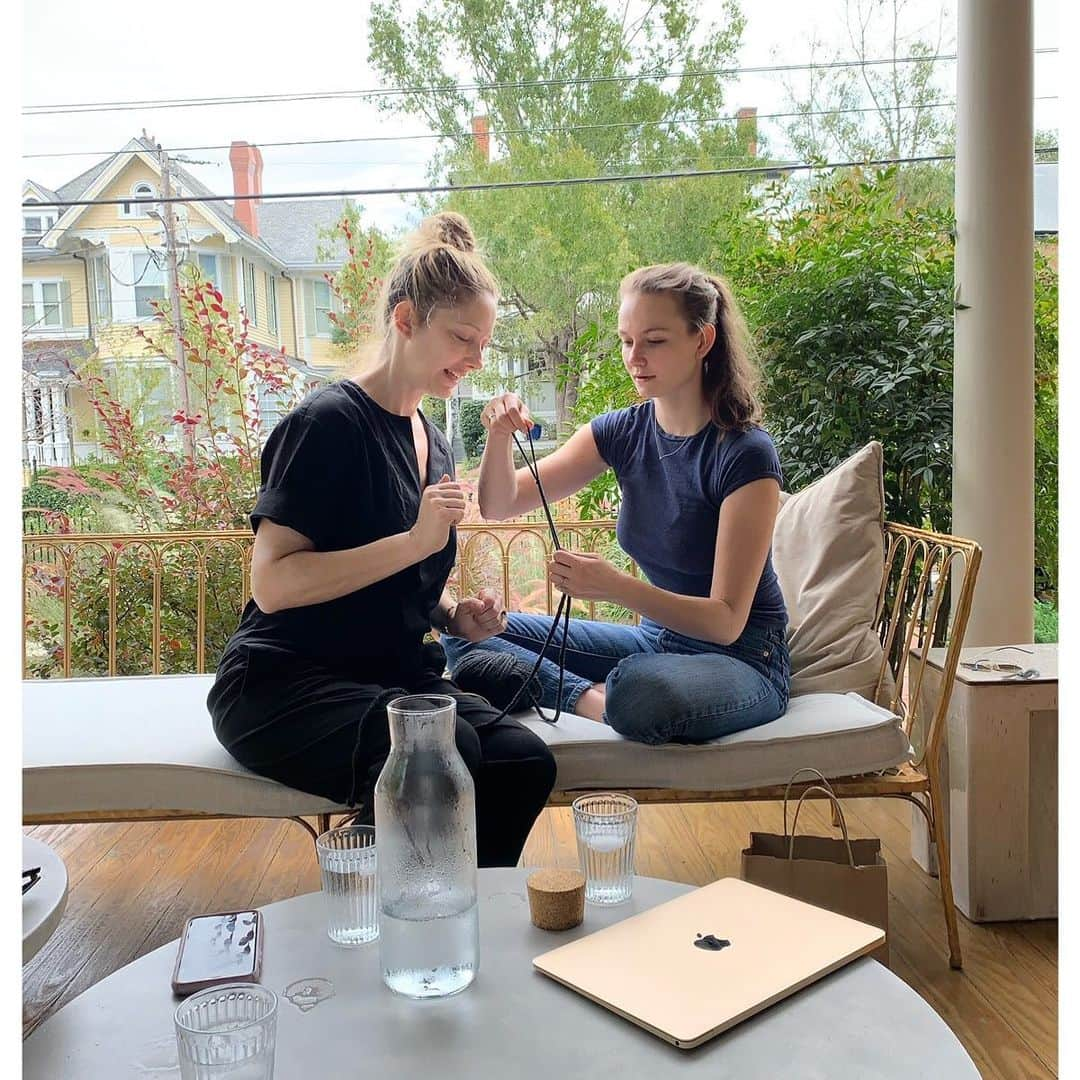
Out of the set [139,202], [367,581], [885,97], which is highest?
[885,97]

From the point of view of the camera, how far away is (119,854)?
9.11 ft

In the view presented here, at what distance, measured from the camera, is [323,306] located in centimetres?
495

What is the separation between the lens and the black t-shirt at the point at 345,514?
187 cm

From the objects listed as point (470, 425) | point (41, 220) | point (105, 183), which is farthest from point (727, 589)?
point (41, 220)

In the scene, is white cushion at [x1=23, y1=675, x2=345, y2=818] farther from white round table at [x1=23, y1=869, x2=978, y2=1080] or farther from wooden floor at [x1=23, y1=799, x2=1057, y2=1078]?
white round table at [x1=23, y1=869, x2=978, y2=1080]

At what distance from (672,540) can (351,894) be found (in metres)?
1.18

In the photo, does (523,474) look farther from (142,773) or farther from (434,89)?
(434,89)

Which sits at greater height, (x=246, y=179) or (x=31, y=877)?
(x=246, y=179)

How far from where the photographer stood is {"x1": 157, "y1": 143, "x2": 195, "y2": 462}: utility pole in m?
4.69

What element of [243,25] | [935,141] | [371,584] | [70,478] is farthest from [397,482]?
[935,141]

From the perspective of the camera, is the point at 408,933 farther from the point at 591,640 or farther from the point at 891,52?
the point at 891,52

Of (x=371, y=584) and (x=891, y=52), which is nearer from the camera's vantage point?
(x=371, y=584)
